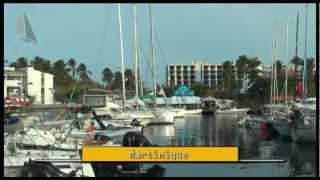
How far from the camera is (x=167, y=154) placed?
33.9ft

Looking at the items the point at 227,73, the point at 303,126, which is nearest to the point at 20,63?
the point at 227,73

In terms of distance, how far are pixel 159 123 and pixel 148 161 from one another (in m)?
33.9

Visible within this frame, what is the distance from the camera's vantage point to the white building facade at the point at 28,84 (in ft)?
41.3

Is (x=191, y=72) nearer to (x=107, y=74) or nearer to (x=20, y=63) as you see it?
(x=20, y=63)

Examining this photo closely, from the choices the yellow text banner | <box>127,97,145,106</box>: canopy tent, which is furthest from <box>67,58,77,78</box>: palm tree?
<box>127,97,145,106</box>: canopy tent

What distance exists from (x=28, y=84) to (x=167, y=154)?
4493mm

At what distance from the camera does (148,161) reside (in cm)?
1046

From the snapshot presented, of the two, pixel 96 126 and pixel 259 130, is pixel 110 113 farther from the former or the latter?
pixel 259 130

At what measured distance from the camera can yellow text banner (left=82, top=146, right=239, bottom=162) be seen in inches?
406

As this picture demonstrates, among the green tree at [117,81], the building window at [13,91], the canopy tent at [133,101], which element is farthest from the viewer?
the canopy tent at [133,101]

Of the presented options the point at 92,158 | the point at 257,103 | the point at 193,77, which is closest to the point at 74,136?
the point at 193,77

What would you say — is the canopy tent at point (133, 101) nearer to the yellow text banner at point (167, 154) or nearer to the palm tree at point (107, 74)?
the palm tree at point (107, 74)

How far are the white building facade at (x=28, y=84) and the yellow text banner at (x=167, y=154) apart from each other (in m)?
2.30

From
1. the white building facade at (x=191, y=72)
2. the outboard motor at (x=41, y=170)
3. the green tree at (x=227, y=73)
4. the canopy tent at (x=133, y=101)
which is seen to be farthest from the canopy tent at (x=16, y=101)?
the canopy tent at (x=133, y=101)
